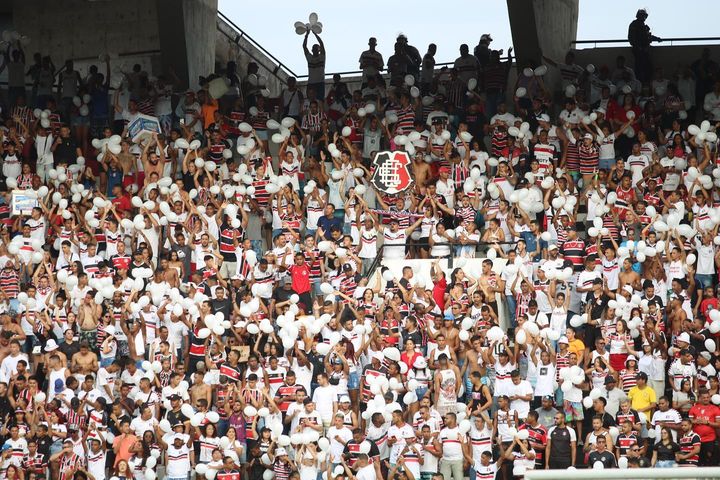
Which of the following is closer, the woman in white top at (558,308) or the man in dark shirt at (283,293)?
the woman in white top at (558,308)

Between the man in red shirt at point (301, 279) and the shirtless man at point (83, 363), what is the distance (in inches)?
114

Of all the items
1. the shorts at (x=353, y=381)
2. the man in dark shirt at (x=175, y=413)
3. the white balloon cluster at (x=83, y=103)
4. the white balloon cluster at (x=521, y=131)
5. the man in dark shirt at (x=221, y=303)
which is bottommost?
the man in dark shirt at (x=175, y=413)

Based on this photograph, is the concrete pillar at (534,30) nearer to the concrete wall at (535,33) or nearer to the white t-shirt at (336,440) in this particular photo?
the concrete wall at (535,33)

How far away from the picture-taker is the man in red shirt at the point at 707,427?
62.2ft

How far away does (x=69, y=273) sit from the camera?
21.6 metres

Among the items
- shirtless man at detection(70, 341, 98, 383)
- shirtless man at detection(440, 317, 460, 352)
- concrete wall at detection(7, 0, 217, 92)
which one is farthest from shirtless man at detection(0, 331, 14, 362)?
concrete wall at detection(7, 0, 217, 92)

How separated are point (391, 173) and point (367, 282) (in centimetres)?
186

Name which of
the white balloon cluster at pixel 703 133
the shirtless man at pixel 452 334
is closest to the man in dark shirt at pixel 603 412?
the shirtless man at pixel 452 334

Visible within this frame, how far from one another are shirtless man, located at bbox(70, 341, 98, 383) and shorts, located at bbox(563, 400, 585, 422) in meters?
6.31

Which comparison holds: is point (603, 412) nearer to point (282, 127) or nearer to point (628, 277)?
point (628, 277)

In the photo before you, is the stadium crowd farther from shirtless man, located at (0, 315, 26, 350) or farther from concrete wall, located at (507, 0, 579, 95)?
concrete wall, located at (507, 0, 579, 95)

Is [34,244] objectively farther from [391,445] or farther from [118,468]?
[391,445]

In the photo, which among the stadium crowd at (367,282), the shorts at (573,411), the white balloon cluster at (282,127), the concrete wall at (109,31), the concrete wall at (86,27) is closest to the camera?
the stadium crowd at (367,282)

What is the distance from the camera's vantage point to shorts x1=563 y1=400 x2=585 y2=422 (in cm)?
1962
